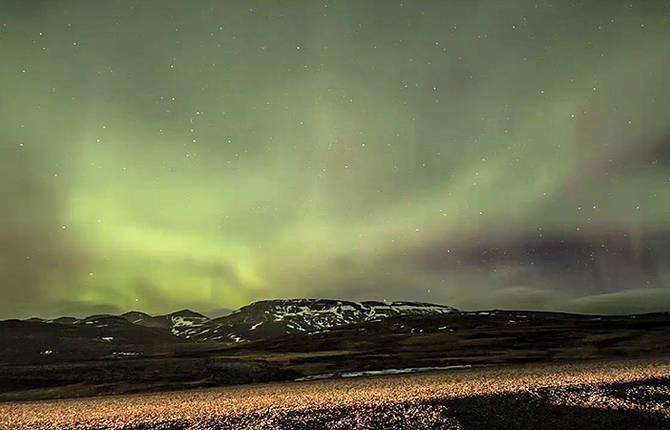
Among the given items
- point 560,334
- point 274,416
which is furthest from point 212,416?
point 560,334

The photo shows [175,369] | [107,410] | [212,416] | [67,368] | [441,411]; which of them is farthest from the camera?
[67,368]

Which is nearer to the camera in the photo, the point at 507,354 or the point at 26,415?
the point at 26,415

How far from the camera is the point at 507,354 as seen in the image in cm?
8500

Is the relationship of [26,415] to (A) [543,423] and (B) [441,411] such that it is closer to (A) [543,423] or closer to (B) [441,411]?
(B) [441,411]

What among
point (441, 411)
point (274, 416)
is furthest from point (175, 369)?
point (441, 411)

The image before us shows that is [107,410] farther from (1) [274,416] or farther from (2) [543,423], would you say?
(2) [543,423]

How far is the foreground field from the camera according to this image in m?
28.1

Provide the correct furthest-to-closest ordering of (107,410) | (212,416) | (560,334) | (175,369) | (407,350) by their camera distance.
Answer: (560,334) → (407,350) → (175,369) → (107,410) → (212,416)

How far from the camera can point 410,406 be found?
106ft

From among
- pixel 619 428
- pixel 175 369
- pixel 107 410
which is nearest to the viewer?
pixel 619 428

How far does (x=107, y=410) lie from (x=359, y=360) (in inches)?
1919

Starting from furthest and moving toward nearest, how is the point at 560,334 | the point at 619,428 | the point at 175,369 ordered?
the point at 560,334, the point at 175,369, the point at 619,428

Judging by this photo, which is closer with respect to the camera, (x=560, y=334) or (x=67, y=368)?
(x=67, y=368)

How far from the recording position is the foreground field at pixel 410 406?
28.1m
